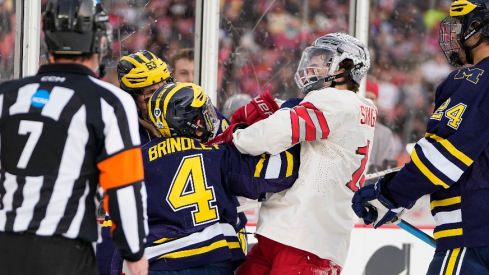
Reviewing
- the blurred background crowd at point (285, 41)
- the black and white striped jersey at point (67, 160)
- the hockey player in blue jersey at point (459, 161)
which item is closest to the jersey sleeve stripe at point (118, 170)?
the black and white striped jersey at point (67, 160)

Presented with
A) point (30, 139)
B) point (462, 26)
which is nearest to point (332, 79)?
point (462, 26)

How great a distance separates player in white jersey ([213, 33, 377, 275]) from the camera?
2857 mm

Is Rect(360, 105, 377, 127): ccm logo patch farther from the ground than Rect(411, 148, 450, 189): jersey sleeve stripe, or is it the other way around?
Rect(360, 105, 377, 127): ccm logo patch

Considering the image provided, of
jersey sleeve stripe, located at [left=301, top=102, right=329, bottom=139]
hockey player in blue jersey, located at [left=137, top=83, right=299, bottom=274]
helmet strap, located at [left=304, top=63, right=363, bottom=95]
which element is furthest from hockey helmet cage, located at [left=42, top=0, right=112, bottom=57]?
helmet strap, located at [left=304, top=63, right=363, bottom=95]

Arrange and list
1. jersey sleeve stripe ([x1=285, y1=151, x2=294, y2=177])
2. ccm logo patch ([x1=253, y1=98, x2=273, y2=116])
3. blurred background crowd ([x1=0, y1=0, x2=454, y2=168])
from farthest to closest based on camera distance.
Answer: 1. blurred background crowd ([x1=0, y1=0, x2=454, y2=168])
2. ccm logo patch ([x1=253, y1=98, x2=273, y2=116])
3. jersey sleeve stripe ([x1=285, y1=151, x2=294, y2=177])

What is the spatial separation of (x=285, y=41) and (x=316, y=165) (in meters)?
2.51

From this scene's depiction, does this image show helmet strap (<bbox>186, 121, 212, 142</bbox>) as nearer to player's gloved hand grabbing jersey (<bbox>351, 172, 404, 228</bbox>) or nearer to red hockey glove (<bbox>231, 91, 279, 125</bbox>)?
red hockey glove (<bbox>231, 91, 279, 125</bbox>)

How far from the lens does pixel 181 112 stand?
286cm

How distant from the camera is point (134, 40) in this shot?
4996mm

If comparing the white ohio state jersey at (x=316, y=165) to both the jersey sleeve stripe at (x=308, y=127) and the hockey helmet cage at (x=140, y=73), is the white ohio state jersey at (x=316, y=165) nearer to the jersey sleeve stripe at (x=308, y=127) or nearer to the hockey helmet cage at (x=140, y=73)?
the jersey sleeve stripe at (x=308, y=127)

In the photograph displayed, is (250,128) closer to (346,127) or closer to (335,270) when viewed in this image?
(346,127)

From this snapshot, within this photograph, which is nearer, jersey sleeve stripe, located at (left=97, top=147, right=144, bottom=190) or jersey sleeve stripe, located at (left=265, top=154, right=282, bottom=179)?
jersey sleeve stripe, located at (left=97, top=147, right=144, bottom=190)

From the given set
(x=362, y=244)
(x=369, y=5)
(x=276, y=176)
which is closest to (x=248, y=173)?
(x=276, y=176)

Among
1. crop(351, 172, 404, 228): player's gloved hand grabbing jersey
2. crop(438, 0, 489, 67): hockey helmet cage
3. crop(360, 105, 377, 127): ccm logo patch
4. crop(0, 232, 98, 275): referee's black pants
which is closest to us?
crop(0, 232, 98, 275): referee's black pants
